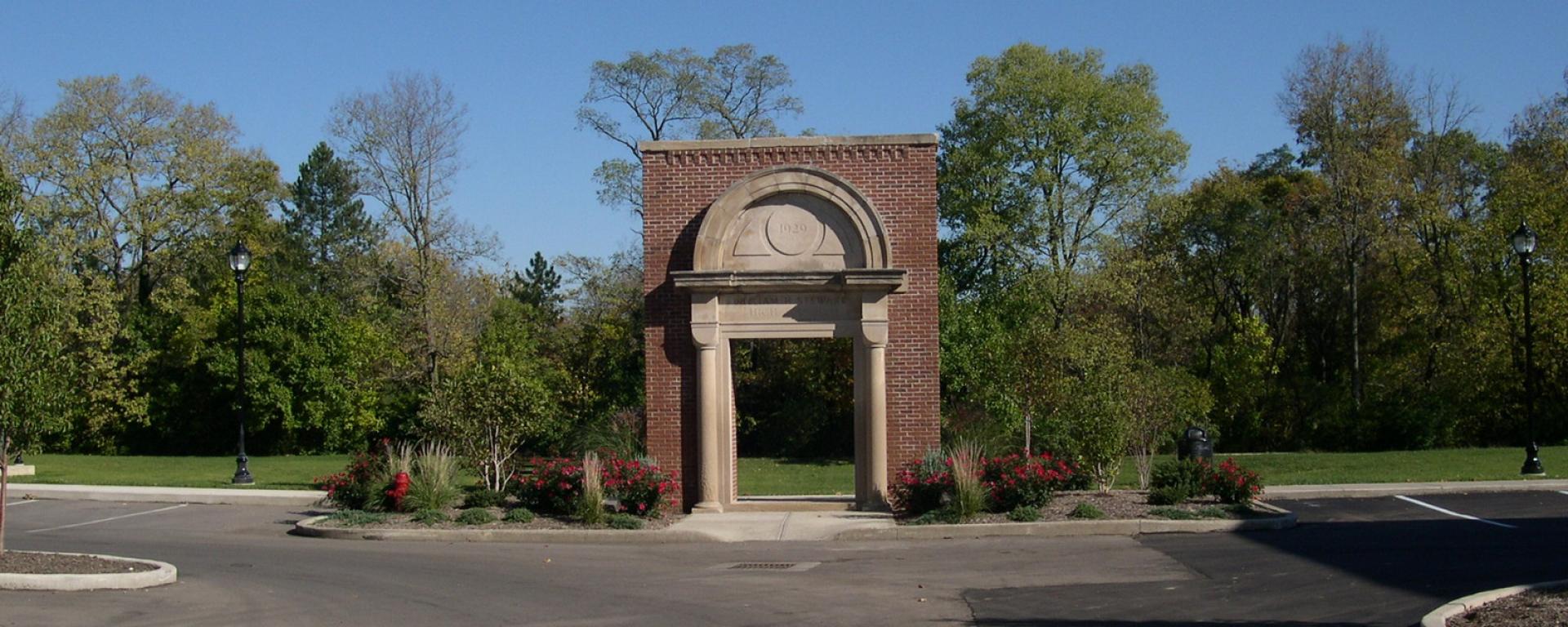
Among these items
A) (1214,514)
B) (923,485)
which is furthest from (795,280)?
(1214,514)

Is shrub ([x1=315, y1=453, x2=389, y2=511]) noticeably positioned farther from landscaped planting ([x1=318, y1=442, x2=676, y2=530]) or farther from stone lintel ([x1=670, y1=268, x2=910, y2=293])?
stone lintel ([x1=670, y1=268, x2=910, y2=293])

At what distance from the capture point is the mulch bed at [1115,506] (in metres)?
18.2

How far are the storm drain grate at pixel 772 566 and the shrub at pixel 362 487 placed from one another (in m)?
6.80

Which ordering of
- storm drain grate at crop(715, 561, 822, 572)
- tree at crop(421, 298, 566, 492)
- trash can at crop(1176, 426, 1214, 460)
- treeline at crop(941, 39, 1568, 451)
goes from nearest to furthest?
1. storm drain grate at crop(715, 561, 822, 572)
2. tree at crop(421, 298, 566, 492)
3. trash can at crop(1176, 426, 1214, 460)
4. treeline at crop(941, 39, 1568, 451)

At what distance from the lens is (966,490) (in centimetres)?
1836

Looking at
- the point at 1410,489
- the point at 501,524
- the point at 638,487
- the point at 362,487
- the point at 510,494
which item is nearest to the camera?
the point at 501,524

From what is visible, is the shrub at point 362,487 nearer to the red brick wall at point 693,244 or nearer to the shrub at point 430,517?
the shrub at point 430,517

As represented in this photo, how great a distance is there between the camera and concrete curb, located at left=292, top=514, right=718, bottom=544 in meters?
18.0

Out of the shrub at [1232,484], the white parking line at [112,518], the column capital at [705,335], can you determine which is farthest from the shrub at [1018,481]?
the white parking line at [112,518]

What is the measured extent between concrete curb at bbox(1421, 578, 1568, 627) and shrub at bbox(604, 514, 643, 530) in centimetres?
1031

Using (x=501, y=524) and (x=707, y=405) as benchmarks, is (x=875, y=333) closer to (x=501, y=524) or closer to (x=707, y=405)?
(x=707, y=405)

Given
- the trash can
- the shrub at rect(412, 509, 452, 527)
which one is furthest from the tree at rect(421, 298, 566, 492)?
the trash can

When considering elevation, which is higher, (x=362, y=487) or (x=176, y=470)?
(x=362, y=487)

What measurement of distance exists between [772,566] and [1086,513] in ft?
16.0
